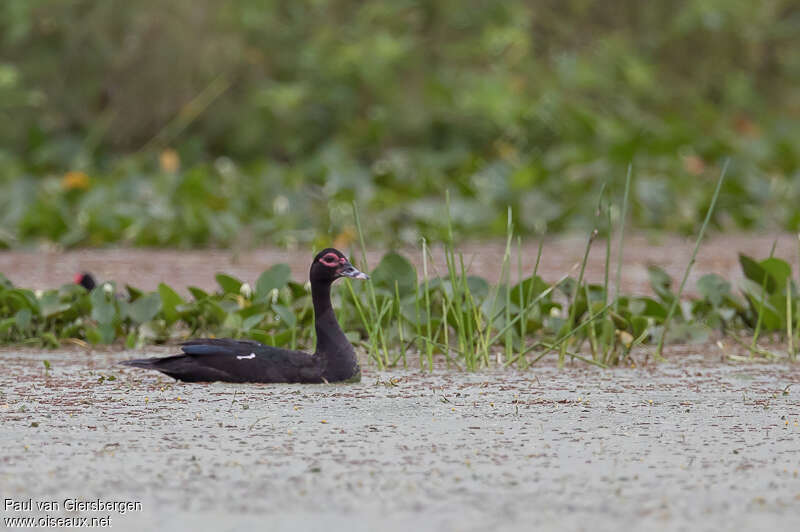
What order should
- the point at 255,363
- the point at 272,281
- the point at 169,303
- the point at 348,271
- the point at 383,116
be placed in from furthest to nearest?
1. the point at 383,116
2. the point at 272,281
3. the point at 169,303
4. the point at 348,271
5. the point at 255,363

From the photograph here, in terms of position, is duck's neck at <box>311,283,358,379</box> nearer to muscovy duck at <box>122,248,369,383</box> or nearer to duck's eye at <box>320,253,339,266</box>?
muscovy duck at <box>122,248,369,383</box>

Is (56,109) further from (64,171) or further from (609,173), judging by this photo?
(609,173)

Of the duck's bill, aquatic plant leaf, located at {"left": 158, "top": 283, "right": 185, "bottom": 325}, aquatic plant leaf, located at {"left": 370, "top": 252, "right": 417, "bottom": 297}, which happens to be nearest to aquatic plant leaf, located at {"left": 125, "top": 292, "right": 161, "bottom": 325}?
aquatic plant leaf, located at {"left": 158, "top": 283, "right": 185, "bottom": 325}

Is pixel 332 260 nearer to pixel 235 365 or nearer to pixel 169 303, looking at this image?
pixel 235 365

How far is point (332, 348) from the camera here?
13.4 ft

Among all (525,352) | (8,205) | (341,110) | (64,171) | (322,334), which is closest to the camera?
(322,334)

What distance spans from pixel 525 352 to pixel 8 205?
4625 millimetres

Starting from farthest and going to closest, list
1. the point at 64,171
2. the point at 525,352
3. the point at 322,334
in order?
A: the point at 64,171, the point at 525,352, the point at 322,334

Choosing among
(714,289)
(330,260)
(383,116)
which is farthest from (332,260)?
(383,116)

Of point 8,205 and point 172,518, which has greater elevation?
point 8,205

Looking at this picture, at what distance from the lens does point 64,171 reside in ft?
Answer: 32.1

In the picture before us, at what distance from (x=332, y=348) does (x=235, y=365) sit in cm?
27

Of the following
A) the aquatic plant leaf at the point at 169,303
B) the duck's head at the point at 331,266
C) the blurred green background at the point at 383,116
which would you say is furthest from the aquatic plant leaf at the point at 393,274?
the blurred green background at the point at 383,116

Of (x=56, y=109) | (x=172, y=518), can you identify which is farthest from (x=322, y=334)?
(x=56, y=109)
